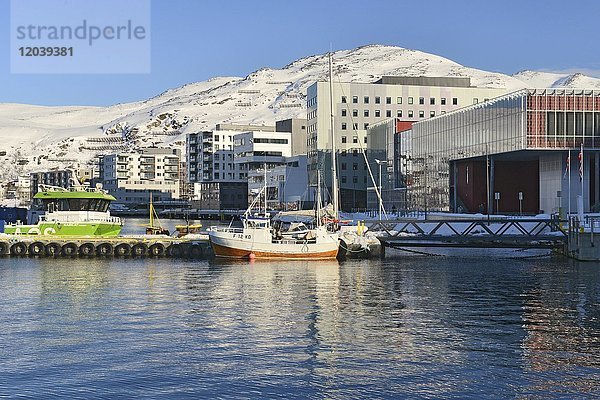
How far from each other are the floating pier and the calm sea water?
21313mm

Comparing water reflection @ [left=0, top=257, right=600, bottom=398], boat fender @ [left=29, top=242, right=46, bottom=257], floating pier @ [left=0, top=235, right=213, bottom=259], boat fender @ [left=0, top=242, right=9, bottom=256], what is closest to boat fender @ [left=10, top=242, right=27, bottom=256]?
floating pier @ [left=0, top=235, right=213, bottom=259]

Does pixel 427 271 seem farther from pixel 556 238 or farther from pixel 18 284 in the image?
pixel 18 284

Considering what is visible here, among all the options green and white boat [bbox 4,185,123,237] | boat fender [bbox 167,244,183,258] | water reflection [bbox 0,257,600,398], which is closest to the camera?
water reflection [bbox 0,257,600,398]

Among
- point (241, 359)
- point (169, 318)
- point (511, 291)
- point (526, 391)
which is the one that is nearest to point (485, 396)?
point (526, 391)

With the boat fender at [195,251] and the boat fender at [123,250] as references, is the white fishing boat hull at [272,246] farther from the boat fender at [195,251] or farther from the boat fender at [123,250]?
the boat fender at [123,250]

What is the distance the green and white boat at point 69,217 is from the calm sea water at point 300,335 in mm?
28684

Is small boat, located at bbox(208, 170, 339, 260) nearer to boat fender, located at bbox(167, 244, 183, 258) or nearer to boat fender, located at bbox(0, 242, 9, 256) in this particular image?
boat fender, located at bbox(167, 244, 183, 258)

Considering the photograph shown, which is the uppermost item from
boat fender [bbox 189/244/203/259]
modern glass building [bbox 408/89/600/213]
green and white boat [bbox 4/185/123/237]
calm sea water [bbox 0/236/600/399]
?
modern glass building [bbox 408/89/600/213]

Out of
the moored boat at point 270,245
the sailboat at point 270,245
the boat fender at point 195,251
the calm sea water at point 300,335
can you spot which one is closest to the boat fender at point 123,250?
the boat fender at point 195,251

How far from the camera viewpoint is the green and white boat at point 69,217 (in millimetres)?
93125

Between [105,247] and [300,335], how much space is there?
176 feet

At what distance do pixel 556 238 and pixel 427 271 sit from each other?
64.4ft

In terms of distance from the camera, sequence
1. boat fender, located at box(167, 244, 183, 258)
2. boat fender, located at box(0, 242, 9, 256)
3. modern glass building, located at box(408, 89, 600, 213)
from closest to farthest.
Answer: boat fender, located at box(167, 244, 183, 258) → boat fender, located at box(0, 242, 9, 256) → modern glass building, located at box(408, 89, 600, 213)

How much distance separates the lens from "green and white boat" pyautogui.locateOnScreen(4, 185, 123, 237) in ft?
306
